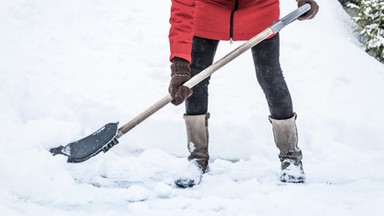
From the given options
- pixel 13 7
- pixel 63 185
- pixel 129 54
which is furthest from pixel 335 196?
pixel 13 7

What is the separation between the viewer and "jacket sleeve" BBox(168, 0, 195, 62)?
2.54 metres

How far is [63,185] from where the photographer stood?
2.48 meters

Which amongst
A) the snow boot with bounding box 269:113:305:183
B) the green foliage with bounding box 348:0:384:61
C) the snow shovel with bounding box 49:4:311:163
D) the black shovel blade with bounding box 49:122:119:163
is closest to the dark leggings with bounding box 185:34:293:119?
the snow boot with bounding box 269:113:305:183

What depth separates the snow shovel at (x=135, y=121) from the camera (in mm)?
2559

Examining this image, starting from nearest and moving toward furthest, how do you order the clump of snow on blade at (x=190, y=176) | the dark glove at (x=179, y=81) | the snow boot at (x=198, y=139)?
the dark glove at (x=179, y=81), the clump of snow on blade at (x=190, y=176), the snow boot at (x=198, y=139)

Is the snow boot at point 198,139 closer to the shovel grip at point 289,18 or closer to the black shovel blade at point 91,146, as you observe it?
the black shovel blade at point 91,146

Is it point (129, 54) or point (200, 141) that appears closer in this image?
point (200, 141)

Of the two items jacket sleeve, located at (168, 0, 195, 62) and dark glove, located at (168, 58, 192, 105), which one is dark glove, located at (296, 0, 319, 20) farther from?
dark glove, located at (168, 58, 192, 105)

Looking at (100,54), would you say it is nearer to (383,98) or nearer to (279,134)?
(279,134)

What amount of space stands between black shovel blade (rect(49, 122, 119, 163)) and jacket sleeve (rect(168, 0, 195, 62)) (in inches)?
25.6

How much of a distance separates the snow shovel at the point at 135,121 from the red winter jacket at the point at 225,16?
0.44ft

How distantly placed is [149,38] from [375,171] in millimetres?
3199

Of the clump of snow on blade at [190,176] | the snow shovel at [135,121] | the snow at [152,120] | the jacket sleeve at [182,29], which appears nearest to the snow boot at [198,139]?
the clump of snow on blade at [190,176]

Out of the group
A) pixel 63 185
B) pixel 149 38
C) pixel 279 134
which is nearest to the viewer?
pixel 63 185
